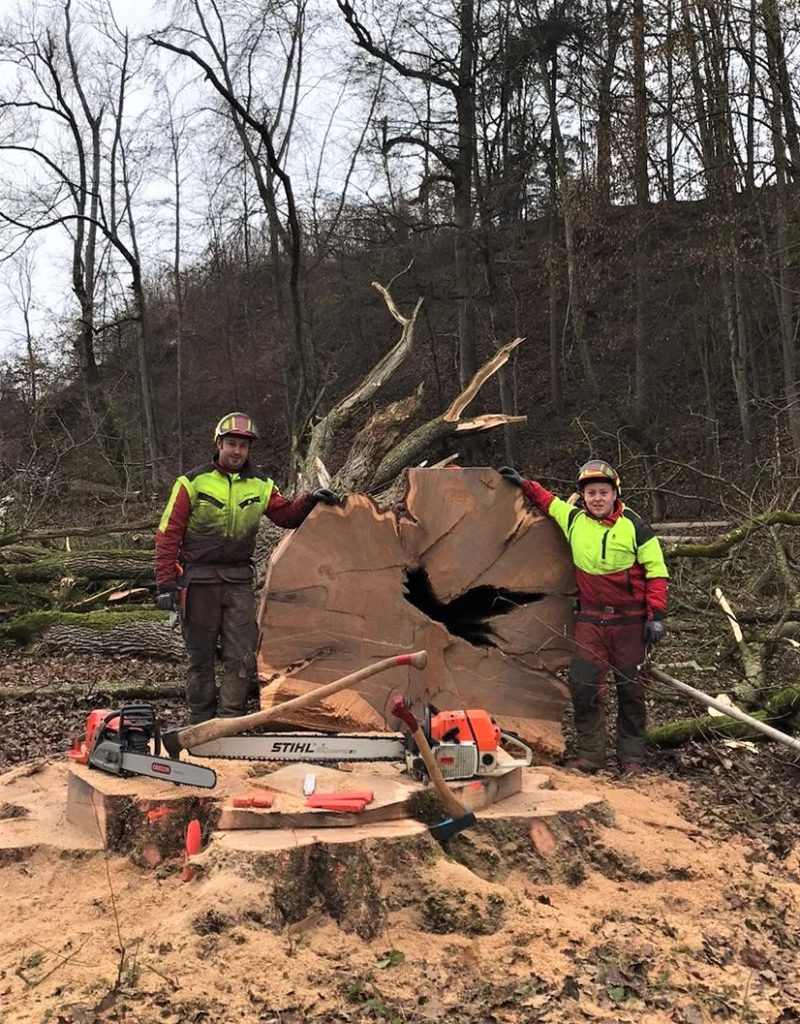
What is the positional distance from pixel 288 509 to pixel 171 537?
66 centimetres

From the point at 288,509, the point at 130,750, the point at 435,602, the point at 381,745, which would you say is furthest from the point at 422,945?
the point at 288,509

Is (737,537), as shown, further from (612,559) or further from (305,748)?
(305,748)

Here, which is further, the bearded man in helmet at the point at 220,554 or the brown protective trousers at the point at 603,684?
the bearded man in helmet at the point at 220,554

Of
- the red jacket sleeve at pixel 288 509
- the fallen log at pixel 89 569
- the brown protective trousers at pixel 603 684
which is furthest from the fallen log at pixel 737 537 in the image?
the fallen log at pixel 89 569

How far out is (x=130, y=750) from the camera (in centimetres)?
345

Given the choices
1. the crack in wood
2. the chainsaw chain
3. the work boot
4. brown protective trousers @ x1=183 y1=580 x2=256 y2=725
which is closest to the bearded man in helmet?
brown protective trousers @ x1=183 y1=580 x2=256 y2=725

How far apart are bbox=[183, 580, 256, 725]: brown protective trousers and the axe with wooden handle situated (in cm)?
146

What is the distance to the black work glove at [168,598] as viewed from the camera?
15.4 feet

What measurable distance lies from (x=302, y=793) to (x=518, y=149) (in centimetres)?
1836

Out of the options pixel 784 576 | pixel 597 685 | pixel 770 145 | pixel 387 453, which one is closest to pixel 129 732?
pixel 597 685

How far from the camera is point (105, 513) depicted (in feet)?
46.9

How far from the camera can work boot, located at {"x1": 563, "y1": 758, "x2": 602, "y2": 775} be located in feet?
15.4

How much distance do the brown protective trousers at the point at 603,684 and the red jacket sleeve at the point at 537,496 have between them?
68cm

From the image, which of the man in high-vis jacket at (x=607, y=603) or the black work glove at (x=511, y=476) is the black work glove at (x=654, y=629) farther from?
the black work glove at (x=511, y=476)
